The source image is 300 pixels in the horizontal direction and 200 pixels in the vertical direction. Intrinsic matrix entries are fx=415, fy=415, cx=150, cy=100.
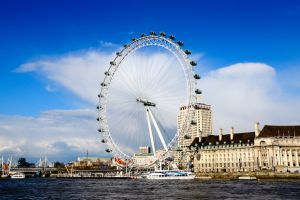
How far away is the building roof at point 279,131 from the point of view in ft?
413

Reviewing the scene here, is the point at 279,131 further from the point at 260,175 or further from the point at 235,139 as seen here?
the point at 260,175

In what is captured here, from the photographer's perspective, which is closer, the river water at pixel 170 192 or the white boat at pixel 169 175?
the river water at pixel 170 192

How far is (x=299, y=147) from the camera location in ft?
409

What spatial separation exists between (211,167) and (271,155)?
86.3 feet

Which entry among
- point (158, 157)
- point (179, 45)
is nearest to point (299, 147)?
point (158, 157)

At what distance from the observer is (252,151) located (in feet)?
428

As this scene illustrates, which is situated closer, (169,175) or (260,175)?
(169,175)

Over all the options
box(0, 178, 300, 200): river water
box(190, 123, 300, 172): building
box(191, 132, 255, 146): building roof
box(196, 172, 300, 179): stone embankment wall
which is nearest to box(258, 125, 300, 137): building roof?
box(190, 123, 300, 172): building

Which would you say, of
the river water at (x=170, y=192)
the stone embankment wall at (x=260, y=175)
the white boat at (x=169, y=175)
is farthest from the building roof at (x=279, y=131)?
the river water at (x=170, y=192)

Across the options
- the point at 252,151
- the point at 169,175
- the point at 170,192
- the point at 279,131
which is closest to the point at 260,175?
the point at 252,151

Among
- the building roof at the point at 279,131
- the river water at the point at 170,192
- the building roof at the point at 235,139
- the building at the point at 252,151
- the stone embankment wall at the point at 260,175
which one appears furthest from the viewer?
the building roof at the point at 235,139

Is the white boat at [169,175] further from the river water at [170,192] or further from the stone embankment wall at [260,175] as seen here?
the river water at [170,192]

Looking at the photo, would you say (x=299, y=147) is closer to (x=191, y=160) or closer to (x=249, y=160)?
(x=249, y=160)

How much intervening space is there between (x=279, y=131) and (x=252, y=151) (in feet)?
34.6
